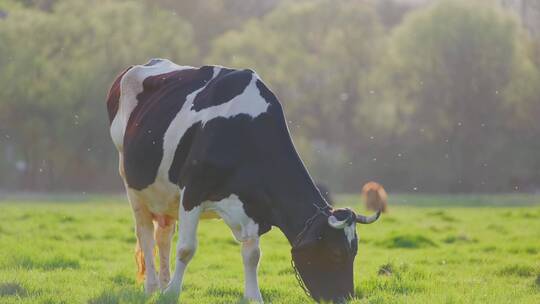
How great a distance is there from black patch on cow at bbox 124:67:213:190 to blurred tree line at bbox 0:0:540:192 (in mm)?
36555

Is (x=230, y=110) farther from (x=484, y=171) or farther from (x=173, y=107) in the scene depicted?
(x=484, y=171)

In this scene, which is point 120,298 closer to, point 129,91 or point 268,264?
point 129,91

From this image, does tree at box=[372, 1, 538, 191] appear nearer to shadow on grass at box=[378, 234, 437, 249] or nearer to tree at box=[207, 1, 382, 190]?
tree at box=[207, 1, 382, 190]

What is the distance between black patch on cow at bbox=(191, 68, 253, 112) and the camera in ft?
30.4

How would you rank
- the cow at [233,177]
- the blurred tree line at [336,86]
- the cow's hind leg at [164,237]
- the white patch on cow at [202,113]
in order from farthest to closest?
the blurred tree line at [336,86], the cow's hind leg at [164,237], the white patch on cow at [202,113], the cow at [233,177]

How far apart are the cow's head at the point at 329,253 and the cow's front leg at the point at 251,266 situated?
0.99 meters

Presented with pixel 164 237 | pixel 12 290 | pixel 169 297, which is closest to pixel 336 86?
pixel 164 237

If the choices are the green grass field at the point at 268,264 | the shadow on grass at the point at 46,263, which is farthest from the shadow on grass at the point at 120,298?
the shadow on grass at the point at 46,263

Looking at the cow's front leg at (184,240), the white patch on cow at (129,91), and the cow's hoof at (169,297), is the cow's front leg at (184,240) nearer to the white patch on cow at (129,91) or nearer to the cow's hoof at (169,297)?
the cow's hoof at (169,297)

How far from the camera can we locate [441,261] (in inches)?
547

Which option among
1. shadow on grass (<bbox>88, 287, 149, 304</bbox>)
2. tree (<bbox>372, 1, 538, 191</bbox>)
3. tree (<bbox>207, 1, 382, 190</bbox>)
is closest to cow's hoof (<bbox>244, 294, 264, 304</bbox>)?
shadow on grass (<bbox>88, 287, 149, 304</bbox>)

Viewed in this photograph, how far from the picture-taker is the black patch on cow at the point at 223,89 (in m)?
9.27

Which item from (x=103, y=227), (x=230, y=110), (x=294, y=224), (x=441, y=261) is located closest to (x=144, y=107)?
(x=230, y=110)

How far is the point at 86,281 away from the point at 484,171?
44.6 metres
